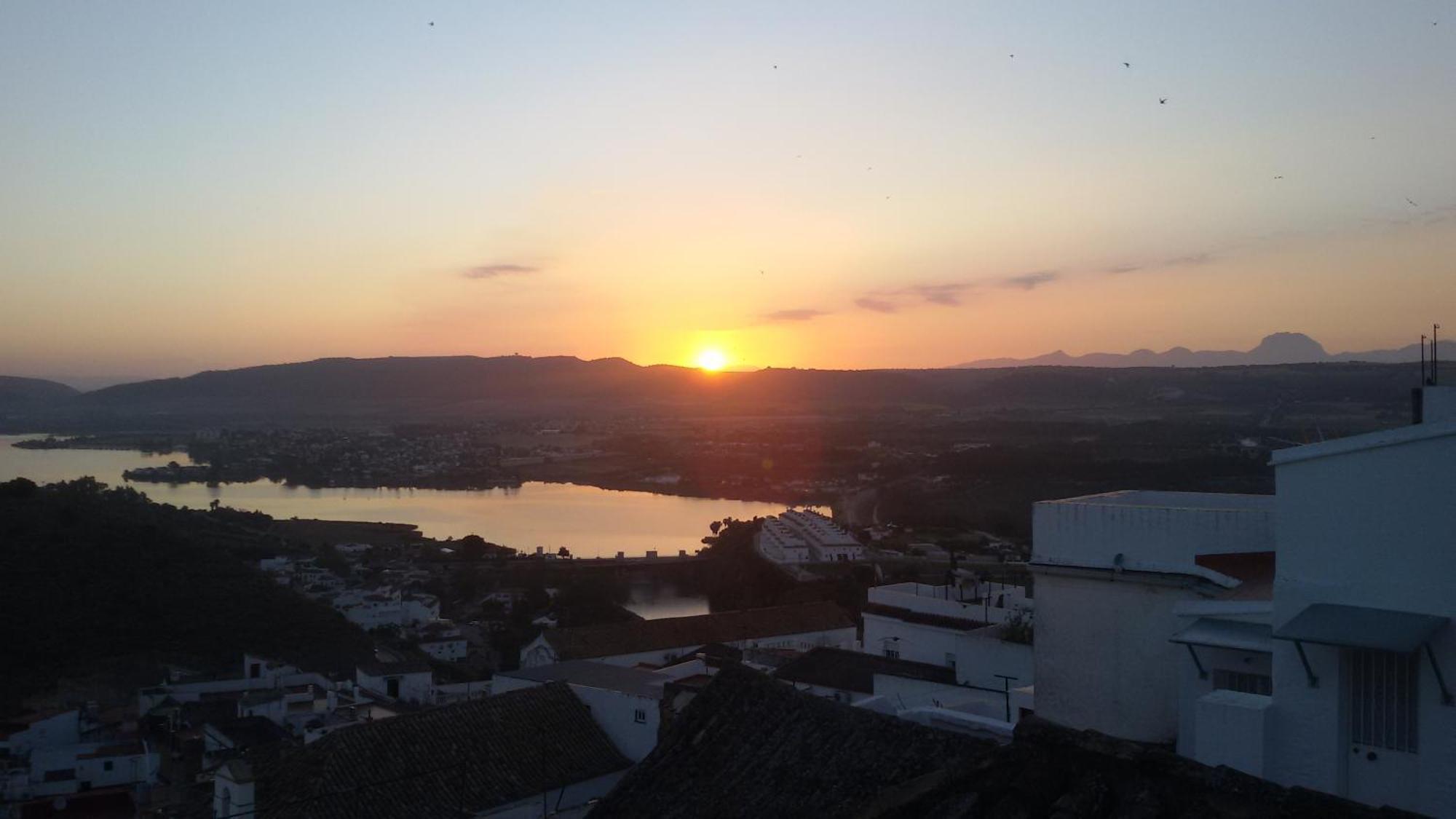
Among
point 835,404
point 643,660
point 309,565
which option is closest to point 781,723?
point 643,660

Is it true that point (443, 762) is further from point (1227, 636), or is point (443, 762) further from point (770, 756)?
point (1227, 636)

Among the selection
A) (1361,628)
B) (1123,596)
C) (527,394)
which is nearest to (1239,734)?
(1361,628)

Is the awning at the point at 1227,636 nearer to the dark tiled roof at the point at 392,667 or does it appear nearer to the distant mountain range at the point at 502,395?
the dark tiled roof at the point at 392,667

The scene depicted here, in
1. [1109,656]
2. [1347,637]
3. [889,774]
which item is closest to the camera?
[889,774]

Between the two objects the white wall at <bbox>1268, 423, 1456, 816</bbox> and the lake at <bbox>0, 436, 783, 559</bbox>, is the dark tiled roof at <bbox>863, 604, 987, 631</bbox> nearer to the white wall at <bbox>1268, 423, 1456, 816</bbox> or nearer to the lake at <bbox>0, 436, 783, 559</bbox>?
the white wall at <bbox>1268, 423, 1456, 816</bbox>

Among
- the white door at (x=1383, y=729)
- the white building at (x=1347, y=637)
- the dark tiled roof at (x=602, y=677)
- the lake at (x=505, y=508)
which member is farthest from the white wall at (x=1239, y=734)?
the lake at (x=505, y=508)

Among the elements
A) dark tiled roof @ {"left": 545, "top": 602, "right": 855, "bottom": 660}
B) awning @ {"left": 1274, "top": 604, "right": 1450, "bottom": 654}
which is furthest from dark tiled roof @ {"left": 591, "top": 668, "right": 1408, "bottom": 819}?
dark tiled roof @ {"left": 545, "top": 602, "right": 855, "bottom": 660}

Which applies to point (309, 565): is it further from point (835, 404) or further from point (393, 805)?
point (835, 404)
